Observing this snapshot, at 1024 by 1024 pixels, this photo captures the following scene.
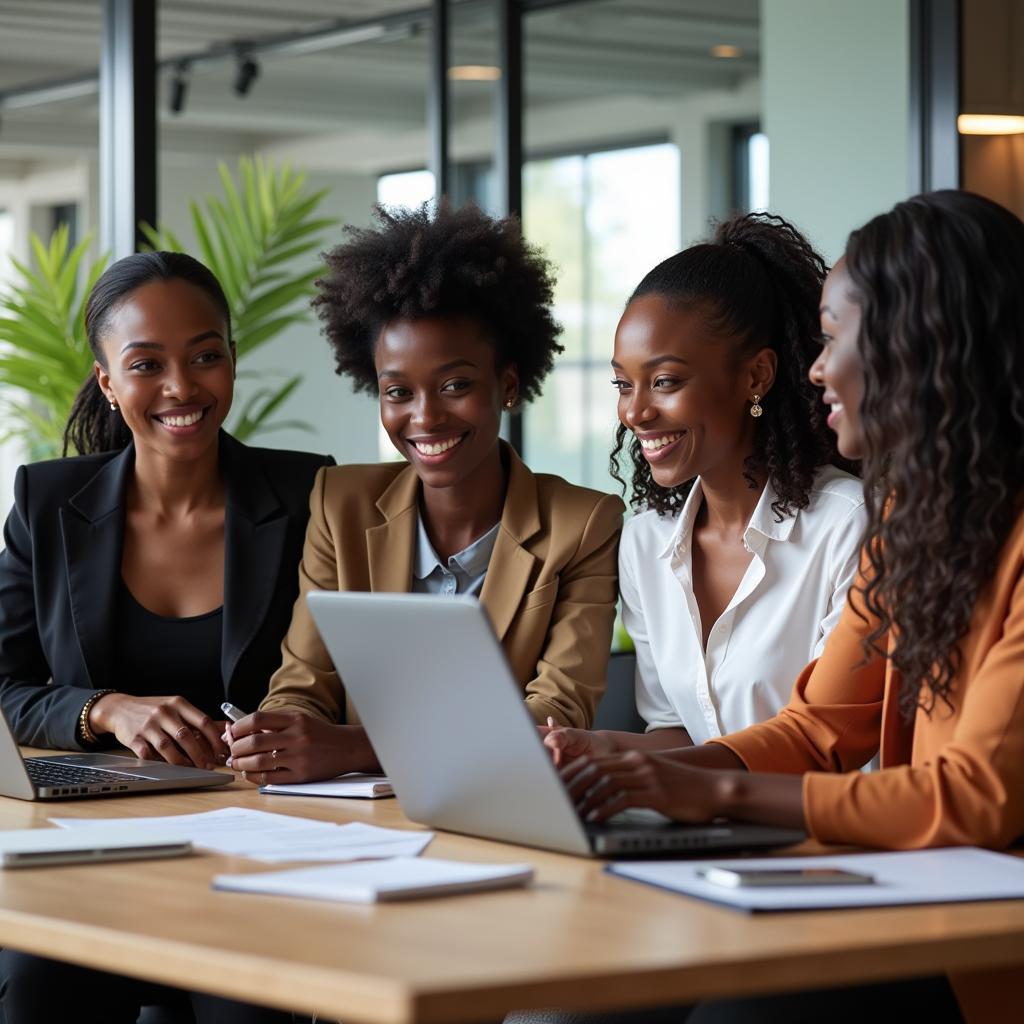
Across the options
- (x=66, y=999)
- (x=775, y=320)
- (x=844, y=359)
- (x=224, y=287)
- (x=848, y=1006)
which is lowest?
(x=66, y=999)

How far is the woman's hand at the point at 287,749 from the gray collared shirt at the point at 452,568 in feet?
1.58

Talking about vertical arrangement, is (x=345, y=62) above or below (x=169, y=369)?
above

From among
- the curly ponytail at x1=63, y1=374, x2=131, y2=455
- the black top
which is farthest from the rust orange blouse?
the curly ponytail at x1=63, y1=374, x2=131, y2=455

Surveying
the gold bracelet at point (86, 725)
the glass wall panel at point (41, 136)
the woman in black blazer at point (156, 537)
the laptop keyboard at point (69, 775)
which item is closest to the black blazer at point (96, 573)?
the woman in black blazer at point (156, 537)

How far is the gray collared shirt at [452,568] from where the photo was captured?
2.66 metres

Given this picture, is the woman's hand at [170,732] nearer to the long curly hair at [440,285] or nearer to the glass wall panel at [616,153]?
the long curly hair at [440,285]

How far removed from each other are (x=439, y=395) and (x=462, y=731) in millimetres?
1101

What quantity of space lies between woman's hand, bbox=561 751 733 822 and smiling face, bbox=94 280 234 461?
1.30 meters

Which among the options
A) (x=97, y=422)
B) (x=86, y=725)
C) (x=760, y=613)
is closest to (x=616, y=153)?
(x=97, y=422)

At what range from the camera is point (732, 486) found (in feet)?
8.35

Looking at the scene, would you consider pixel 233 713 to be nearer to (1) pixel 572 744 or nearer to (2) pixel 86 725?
(2) pixel 86 725

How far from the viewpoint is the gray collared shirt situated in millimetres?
2664

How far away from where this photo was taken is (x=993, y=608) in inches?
66.9

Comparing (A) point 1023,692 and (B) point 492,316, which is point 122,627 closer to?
(B) point 492,316
